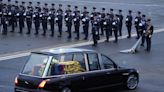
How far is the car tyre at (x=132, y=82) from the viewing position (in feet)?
51.7

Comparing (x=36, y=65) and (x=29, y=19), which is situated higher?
(x=36, y=65)

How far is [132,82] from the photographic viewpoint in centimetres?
1587

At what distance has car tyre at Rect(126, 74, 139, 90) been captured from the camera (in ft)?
51.7

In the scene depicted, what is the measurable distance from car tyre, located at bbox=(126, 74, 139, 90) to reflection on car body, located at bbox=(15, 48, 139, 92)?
0.75 meters

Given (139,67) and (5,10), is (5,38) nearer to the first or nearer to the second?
(5,10)

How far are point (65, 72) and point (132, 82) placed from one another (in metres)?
2.81

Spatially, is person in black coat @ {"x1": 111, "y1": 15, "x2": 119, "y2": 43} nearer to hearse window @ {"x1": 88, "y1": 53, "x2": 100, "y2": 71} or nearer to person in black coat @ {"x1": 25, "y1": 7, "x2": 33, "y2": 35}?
person in black coat @ {"x1": 25, "y1": 7, "x2": 33, "y2": 35}

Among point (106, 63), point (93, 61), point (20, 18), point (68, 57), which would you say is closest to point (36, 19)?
point (20, 18)

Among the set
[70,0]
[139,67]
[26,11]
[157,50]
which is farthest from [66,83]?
[70,0]

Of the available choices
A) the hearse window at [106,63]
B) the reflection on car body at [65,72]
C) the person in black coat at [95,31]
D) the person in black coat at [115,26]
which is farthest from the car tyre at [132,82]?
the person in black coat at [115,26]

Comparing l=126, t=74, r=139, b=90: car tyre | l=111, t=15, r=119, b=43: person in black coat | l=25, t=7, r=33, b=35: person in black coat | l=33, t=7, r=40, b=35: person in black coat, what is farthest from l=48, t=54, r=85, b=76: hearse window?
l=25, t=7, r=33, b=35: person in black coat

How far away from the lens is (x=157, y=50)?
83.4 ft

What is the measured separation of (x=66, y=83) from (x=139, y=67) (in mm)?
6942

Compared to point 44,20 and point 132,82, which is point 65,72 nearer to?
point 132,82
